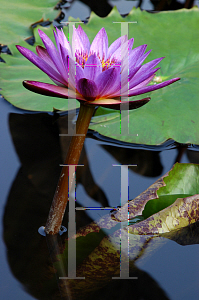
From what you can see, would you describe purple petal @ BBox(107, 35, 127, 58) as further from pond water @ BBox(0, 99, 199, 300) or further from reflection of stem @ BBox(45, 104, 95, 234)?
pond water @ BBox(0, 99, 199, 300)

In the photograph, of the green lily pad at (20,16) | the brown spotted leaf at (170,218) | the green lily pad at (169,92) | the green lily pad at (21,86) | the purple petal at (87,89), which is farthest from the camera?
the green lily pad at (20,16)

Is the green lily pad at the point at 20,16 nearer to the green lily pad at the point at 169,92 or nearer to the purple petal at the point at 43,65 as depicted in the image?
the green lily pad at the point at 169,92

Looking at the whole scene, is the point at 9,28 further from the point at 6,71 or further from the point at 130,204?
the point at 130,204

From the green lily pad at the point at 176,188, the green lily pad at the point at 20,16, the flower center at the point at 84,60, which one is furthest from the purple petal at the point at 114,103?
the green lily pad at the point at 20,16

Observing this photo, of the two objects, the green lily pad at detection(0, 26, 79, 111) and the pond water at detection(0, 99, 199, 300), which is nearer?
the pond water at detection(0, 99, 199, 300)

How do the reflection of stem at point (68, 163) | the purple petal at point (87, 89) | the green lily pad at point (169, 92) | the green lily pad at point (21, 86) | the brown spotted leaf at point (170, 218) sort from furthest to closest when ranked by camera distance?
the green lily pad at point (21, 86)
the green lily pad at point (169, 92)
the brown spotted leaf at point (170, 218)
the reflection of stem at point (68, 163)
the purple petal at point (87, 89)

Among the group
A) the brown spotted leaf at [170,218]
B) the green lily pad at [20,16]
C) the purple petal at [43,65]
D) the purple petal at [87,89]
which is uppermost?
the green lily pad at [20,16]

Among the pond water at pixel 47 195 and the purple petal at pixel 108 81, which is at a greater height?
the purple petal at pixel 108 81

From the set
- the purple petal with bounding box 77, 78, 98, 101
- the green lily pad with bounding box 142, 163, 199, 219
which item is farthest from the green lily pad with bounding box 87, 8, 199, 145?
the purple petal with bounding box 77, 78, 98, 101
